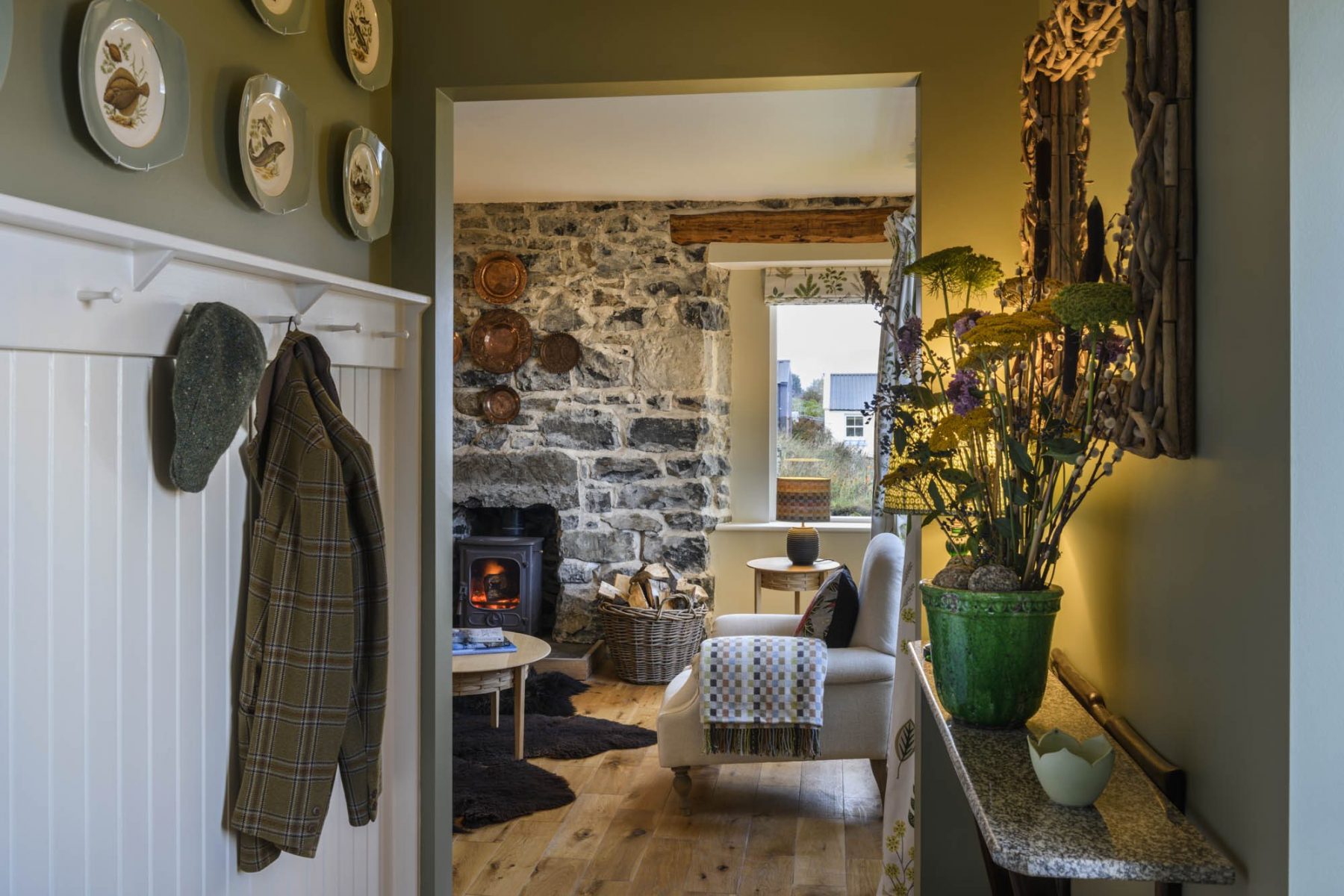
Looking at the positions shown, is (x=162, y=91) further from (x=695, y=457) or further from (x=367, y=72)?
(x=695, y=457)

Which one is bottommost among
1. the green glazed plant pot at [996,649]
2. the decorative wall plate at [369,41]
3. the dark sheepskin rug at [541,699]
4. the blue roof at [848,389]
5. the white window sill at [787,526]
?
the dark sheepskin rug at [541,699]

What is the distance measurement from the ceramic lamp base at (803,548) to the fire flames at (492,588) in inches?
62.9

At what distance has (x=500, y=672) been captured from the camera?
13.6 feet

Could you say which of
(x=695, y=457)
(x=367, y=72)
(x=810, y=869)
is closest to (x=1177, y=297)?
(x=367, y=72)

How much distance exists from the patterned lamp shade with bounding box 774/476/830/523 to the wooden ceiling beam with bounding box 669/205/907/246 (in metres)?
1.37

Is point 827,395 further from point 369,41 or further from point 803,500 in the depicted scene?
point 369,41

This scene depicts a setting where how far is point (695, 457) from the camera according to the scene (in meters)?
6.12

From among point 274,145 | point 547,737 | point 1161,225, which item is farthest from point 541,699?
point 1161,225

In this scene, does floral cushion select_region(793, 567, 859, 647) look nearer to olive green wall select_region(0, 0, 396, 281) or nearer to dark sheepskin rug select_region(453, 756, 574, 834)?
dark sheepskin rug select_region(453, 756, 574, 834)

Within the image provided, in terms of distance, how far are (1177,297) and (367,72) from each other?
1843 mm

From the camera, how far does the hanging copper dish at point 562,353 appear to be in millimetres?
6176

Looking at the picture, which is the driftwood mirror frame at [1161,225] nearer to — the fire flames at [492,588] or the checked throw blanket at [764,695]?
the checked throw blanket at [764,695]

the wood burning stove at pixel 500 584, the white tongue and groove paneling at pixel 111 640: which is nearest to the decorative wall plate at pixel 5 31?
the white tongue and groove paneling at pixel 111 640

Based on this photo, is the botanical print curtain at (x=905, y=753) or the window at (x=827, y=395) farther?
the window at (x=827, y=395)
